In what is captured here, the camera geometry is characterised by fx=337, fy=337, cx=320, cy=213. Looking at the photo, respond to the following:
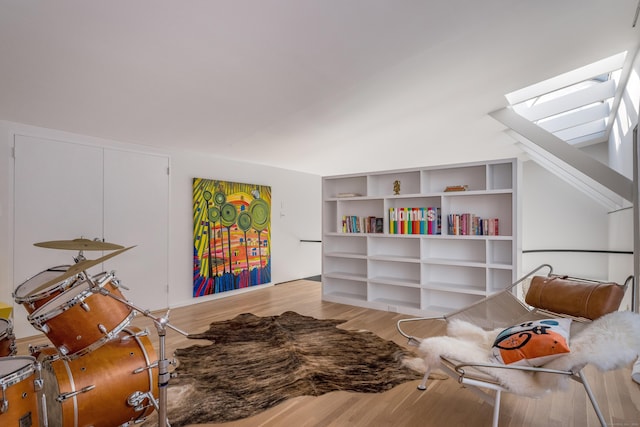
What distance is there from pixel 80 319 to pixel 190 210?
3.47 metres

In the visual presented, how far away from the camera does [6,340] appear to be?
1.85 metres

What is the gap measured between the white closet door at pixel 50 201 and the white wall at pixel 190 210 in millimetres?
72

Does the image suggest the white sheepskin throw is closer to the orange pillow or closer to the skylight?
the orange pillow

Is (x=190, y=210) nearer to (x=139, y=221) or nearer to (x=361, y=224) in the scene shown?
(x=139, y=221)

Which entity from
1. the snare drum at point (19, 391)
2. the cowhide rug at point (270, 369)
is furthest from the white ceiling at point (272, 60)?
the cowhide rug at point (270, 369)

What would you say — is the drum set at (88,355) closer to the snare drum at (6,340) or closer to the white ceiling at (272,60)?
the snare drum at (6,340)


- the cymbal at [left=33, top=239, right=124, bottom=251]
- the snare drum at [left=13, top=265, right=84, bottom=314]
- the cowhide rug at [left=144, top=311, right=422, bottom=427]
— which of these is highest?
the cymbal at [left=33, top=239, right=124, bottom=251]

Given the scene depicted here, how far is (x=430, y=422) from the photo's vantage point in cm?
201

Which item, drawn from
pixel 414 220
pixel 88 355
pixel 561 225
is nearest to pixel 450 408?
pixel 88 355

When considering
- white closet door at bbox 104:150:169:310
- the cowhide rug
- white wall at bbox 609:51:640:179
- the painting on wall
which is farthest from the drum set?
white wall at bbox 609:51:640:179

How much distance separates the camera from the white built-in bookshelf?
388cm

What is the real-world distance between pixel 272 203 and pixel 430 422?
15.6 feet

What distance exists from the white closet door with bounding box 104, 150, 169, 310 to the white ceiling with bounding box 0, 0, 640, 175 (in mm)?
330

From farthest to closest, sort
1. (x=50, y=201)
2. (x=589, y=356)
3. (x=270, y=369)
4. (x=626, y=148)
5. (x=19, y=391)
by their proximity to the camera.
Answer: (x=626, y=148) → (x=50, y=201) → (x=270, y=369) → (x=589, y=356) → (x=19, y=391)
